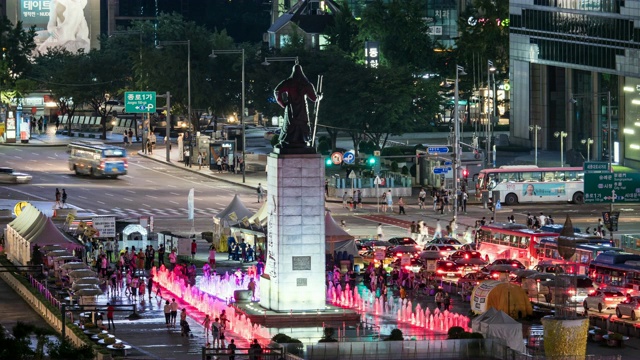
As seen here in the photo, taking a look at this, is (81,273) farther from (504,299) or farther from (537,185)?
(537,185)

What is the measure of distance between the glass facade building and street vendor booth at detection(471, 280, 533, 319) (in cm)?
5553

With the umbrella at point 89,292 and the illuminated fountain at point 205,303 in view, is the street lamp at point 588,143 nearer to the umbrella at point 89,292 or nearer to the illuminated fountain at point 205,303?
the illuminated fountain at point 205,303

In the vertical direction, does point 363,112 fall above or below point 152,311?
above

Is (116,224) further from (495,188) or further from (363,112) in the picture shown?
(363,112)

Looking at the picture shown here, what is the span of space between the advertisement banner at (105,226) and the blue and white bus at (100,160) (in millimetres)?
42055

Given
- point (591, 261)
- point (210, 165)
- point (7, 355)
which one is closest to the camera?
point (7, 355)

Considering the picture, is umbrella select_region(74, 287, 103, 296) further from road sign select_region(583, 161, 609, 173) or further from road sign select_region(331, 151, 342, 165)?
road sign select_region(331, 151, 342, 165)

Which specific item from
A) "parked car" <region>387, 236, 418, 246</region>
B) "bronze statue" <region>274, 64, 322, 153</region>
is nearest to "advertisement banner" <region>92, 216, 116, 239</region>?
"parked car" <region>387, 236, 418, 246</region>

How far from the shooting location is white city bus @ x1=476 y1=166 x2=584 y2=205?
124438mm

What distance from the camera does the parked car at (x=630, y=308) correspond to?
75.1 m

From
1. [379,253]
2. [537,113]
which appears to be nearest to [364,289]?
[379,253]

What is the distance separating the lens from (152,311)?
260ft

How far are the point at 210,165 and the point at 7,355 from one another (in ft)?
302

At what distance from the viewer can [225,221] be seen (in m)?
101
